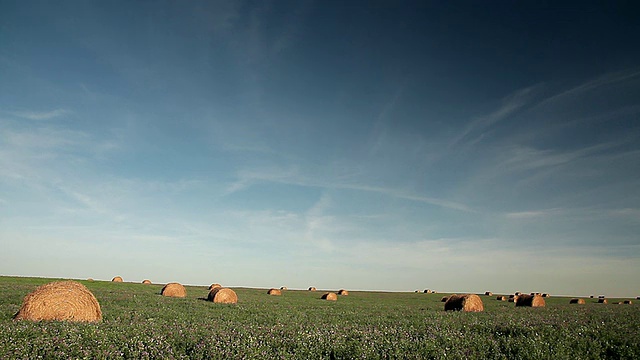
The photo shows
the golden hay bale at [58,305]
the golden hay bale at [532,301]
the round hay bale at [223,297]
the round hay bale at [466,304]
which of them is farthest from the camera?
the golden hay bale at [532,301]

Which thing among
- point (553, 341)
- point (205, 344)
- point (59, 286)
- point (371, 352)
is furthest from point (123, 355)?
point (553, 341)

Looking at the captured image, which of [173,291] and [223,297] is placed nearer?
[223,297]

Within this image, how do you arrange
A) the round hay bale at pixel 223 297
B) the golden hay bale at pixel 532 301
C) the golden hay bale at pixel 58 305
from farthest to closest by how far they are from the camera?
the golden hay bale at pixel 532 301, the round hay bale at pixel 223 297, the golden hay bale at pixel 58 305

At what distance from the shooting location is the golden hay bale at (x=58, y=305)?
1686cm

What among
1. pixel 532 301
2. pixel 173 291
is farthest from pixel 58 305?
pixel 532 301

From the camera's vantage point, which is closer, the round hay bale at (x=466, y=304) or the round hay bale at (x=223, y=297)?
the round hay bale at (x=466, y=304)

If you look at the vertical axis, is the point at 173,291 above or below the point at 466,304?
below

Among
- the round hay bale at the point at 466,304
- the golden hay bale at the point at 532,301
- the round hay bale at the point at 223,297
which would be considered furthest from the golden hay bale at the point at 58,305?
the golden hay bale at the point at 532,301

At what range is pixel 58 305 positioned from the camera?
1719 cm

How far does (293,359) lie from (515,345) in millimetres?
7365

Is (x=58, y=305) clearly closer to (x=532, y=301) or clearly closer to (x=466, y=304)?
(x=466, y=304)

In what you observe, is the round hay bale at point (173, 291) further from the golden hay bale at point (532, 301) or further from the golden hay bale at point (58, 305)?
the golden hay bale at point (532, 301)

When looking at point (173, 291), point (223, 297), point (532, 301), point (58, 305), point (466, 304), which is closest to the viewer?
point (58, 305)

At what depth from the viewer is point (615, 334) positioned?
1517 cm
